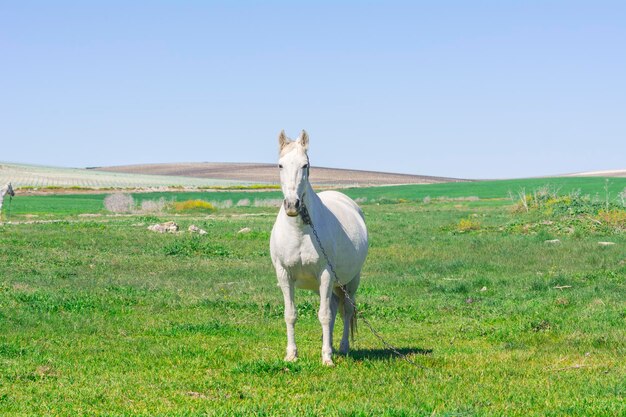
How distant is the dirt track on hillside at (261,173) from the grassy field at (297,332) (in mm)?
109225

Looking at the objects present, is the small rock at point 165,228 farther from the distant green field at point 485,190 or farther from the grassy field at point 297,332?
the distant green field at point 485,190

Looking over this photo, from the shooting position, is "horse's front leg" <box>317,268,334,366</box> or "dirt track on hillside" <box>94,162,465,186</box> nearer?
"horse's front leg" <box>317,268,334,366</box>

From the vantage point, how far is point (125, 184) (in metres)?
122

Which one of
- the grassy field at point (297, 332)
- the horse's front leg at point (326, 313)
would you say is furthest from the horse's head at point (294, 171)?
the grassy field at point (297, 332)

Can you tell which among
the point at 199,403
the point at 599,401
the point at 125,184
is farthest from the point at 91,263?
the point at 125,184

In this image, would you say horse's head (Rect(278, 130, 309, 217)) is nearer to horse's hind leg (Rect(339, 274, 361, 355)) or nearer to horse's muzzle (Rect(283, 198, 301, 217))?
horse's muzzle (Rect(283, 198, 301, 217))

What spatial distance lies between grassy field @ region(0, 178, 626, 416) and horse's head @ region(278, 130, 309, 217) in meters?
2.13

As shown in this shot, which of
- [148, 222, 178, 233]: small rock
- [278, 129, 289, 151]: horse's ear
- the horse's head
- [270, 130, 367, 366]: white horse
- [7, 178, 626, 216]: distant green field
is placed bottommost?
[7, 178, 626, 216]: distant green field

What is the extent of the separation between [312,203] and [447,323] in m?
6.05

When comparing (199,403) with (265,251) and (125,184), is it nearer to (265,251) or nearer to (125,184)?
(265,251)

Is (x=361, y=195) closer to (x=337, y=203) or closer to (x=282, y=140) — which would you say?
(x=337, y=203)

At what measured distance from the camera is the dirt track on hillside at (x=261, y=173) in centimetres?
14675

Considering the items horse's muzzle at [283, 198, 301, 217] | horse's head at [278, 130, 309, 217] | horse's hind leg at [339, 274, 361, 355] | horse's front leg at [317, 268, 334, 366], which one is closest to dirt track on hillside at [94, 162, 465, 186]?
horse's hind leg at [339, 274, 361, 355]

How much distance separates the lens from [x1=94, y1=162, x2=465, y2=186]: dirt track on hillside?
14675cm
